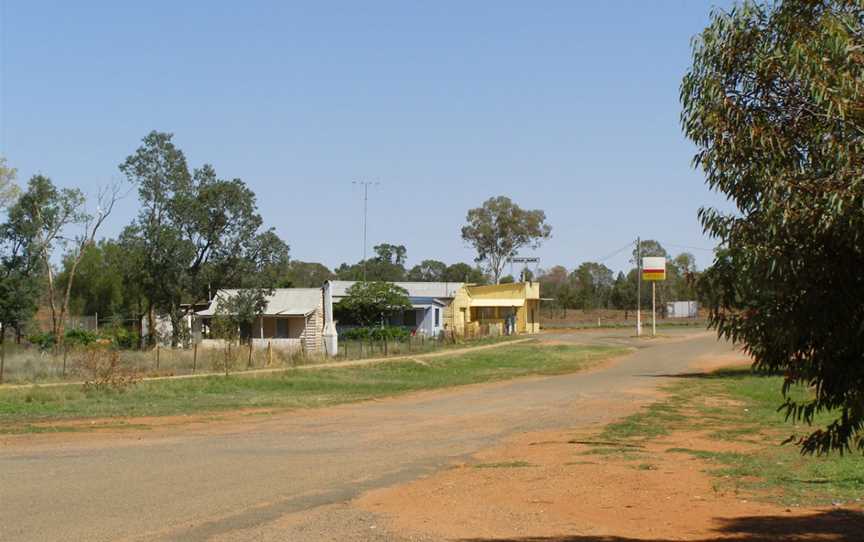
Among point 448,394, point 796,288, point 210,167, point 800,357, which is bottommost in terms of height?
point 448,394

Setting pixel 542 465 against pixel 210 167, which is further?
pixel 210 167

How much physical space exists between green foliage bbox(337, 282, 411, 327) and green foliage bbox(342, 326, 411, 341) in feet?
3.85

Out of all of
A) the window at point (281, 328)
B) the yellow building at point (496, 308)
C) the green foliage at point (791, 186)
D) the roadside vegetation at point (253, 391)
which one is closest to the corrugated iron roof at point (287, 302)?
the window at point (281, 328)

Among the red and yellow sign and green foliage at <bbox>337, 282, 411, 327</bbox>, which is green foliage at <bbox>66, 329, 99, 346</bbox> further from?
the red and yellow sign

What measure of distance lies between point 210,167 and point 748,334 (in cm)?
5341

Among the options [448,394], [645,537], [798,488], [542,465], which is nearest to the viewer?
[645,537]

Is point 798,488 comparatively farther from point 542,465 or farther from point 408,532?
point 408,532

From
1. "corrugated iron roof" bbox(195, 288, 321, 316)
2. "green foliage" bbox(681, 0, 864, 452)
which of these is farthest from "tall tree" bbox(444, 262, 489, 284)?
"green foliage" bbox(681, 0, 864, 452)

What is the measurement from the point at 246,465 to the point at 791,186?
38.0ft

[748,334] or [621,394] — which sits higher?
[748,334]

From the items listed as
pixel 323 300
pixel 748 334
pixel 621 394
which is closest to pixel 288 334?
pixel 323 300

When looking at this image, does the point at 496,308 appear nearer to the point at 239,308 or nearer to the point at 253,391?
the point at 239,308

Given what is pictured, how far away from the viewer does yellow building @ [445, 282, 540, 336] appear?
254ft

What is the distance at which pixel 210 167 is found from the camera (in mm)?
57438
